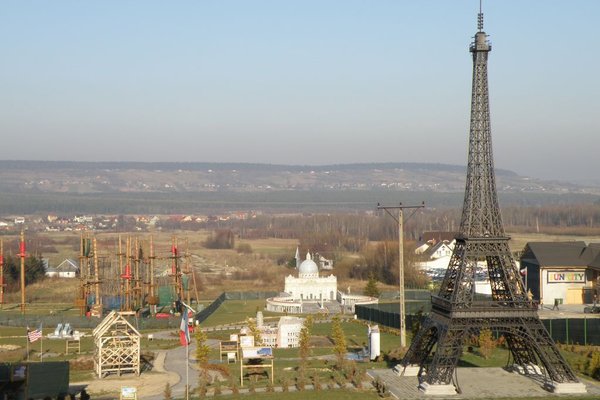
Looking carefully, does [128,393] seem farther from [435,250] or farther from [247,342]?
[435,250]

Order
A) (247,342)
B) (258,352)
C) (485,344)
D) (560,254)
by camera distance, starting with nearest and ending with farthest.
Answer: (258,352)
(247,342)
(485,344)
(560,254)

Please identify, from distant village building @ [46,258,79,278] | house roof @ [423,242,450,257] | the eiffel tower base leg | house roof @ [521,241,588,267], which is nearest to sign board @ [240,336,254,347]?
the eiffel tower base leg

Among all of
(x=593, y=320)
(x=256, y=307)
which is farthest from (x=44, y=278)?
(x=593, y=320)

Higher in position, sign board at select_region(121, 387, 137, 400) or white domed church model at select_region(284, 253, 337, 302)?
sign board at select_region(121, 387, 137, 400)

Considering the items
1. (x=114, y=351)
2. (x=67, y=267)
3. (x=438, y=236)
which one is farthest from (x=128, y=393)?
(x=438, y=236)

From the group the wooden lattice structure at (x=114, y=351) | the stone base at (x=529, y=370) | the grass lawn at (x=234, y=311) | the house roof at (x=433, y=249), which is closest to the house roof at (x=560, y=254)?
the grass lawn at (x=234, y=311)

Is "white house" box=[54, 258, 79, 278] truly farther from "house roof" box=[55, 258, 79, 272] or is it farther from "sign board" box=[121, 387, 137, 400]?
"sign board" box=[121, 387, 137, 400]
